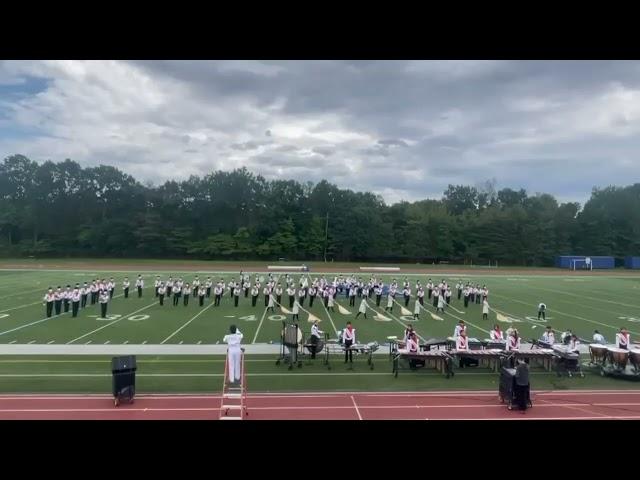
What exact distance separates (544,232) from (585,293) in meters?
36.2

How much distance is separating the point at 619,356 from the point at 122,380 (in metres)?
10.4

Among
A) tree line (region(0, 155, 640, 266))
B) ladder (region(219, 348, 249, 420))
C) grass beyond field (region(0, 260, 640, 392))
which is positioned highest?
tree line (region(0, 155, 640, 266))

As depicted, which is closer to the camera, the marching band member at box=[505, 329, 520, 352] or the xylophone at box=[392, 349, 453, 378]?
the xylophone at box=[392, 349, 453, 378]

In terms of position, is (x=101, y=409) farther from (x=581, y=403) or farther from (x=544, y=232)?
(x=544, y=232)

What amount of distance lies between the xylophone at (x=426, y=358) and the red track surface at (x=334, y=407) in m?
1.37

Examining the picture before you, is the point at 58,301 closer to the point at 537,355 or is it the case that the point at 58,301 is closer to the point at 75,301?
the point at 75,301

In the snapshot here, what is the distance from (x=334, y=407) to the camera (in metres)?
8.79

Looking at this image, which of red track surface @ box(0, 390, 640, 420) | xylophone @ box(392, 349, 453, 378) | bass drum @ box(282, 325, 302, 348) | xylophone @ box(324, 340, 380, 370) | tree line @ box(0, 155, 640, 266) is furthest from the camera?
tree line @ box(0, 155, 640, 266)

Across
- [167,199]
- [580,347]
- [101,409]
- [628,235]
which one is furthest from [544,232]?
[101,409]

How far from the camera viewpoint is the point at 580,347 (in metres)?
14.1

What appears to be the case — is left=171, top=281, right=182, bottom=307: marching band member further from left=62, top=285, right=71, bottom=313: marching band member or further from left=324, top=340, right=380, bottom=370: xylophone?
left=324, top=340, right=380, bottom=370: xylophone

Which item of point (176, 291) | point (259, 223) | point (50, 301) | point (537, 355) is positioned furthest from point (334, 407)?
point (259, 223)

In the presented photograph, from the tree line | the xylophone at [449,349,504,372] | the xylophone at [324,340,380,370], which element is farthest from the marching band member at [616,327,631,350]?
the tree line

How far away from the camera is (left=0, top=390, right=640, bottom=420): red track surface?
8.30m
